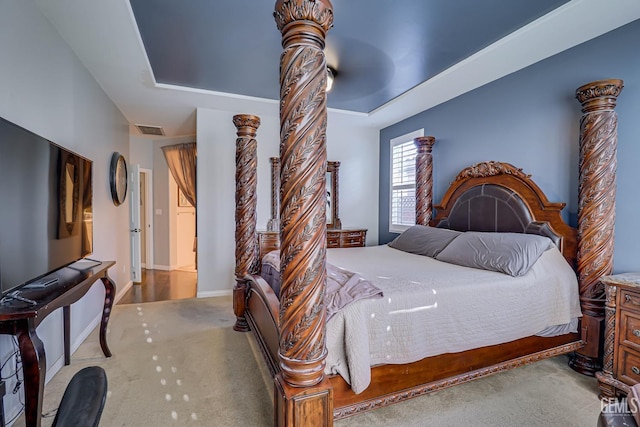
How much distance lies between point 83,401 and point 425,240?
3.14 metres

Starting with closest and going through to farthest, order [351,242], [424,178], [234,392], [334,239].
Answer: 1. [234,392]
2. [424,178]
3. [334,239]
4. [351,242]

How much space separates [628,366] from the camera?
6.37 feet

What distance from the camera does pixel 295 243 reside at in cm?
128

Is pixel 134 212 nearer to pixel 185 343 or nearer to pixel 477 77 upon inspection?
pixel 185 343

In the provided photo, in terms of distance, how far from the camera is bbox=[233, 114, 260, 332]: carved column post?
3.08 metres

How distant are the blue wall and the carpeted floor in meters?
1.15

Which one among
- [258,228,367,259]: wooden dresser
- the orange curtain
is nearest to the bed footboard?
[258,228,367,259]: wooden dresser

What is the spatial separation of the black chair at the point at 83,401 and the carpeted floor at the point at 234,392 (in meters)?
1.30

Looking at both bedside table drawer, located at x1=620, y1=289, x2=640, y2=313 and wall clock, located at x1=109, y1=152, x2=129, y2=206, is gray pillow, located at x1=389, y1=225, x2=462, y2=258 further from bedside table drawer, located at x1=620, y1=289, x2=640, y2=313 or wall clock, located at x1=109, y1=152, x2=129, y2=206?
wall clock, located at x1=109, y1=152, x2=129, y2=206

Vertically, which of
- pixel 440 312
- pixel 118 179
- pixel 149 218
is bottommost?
pixel 440 312

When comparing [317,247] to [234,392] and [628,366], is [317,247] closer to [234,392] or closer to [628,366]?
[234,392]

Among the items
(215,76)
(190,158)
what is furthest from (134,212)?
(215,76)

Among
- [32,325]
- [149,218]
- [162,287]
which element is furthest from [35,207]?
[149,218]

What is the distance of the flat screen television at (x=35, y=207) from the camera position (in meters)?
1.49
